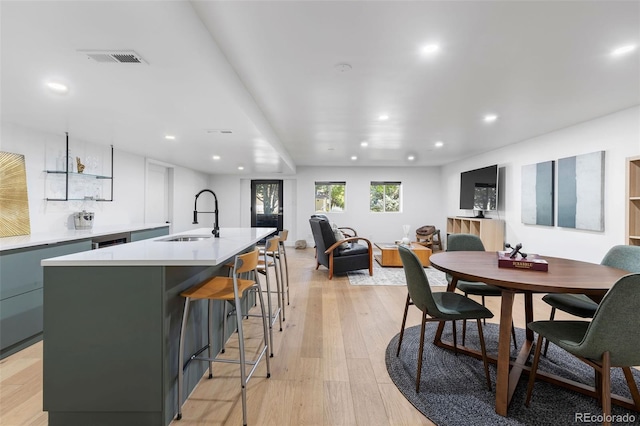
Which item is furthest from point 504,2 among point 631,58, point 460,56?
point 631,58

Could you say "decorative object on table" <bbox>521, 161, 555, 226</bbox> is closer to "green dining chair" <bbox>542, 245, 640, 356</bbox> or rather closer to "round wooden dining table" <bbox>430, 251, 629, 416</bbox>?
"green dining chair" <bbox>542, 245, 640, 356</bbox>

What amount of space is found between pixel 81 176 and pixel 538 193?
6932 millimetres

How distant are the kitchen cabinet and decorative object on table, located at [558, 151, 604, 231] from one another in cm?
682

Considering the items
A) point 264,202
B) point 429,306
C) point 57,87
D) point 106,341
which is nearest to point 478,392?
point 429,306

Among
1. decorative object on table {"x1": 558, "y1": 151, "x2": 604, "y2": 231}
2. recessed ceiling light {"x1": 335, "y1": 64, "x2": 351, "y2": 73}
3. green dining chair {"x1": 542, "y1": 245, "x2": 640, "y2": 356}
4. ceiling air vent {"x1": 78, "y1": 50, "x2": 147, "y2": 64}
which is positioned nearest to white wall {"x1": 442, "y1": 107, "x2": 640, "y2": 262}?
decorative object on table {"x1": 558, "y1": 151, "x2": 604, "y2": 231}

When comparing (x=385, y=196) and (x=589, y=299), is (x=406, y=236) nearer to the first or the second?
(x=385, y=196)

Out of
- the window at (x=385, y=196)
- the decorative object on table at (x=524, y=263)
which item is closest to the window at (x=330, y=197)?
the window at (x=385, y=196)

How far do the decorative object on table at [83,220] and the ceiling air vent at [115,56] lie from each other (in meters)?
2.78

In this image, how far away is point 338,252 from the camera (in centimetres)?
476

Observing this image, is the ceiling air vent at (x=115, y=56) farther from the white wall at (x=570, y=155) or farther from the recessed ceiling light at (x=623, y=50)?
the white wall at (x=570, y=155)

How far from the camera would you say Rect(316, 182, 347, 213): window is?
8469 mm

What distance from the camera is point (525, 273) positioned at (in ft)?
5.79

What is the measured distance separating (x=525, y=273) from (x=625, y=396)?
3.27 feet

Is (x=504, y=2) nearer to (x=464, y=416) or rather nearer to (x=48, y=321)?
(x=464, y=416)
